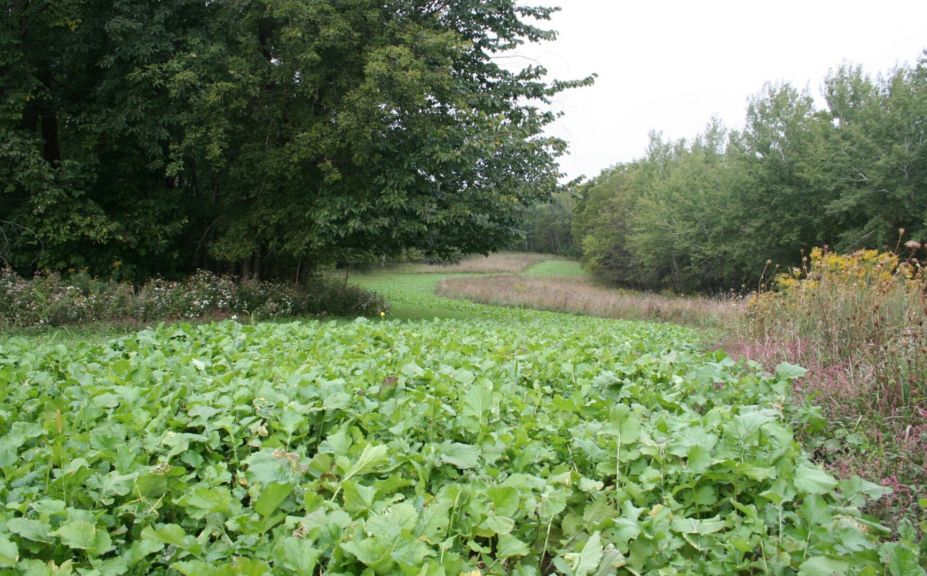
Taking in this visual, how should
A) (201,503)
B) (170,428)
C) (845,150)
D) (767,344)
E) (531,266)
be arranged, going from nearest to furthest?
(201,503) < (170,428) < (767,344) < (845,150) < (531,266)

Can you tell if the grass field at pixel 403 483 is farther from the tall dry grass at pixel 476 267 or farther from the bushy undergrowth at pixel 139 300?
the tall dry grass at pixel 476 267

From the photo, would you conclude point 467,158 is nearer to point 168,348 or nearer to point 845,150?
point 168,348

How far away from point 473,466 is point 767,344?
4.40 m

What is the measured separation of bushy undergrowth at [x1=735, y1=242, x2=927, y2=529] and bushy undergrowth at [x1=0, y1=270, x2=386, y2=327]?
10.3 meters

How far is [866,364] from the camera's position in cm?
394

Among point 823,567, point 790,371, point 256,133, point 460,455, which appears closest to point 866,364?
point 790,371

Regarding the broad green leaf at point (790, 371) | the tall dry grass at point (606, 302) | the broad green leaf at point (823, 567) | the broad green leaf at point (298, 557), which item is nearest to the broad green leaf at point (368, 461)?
the broad green leaf at point (298, 557)

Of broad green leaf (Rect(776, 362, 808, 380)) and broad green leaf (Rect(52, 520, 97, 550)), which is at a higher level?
broad green leaf (Rect(776, 362, 808, 380))

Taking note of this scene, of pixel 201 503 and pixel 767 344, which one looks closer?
pixel 201 503

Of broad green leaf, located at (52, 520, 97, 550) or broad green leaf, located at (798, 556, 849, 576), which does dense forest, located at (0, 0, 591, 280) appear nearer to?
broad green leaf, located at (52, 520, 97, 550)

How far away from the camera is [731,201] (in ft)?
129

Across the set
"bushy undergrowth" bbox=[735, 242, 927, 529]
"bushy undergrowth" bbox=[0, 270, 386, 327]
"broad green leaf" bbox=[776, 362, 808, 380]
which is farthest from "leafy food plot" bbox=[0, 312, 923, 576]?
"bushy undergrowth" bbox=[0, 270, 386, 327]

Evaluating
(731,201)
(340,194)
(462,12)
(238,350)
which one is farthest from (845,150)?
(238,350)

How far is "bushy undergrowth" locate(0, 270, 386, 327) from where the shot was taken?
33.4ft
